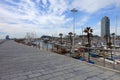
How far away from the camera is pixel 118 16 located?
3344 cm

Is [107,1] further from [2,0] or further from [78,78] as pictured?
[78,78]

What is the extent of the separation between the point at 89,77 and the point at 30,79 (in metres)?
1.62

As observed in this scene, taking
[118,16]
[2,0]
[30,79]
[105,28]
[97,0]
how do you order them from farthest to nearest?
[105,28]
[118,16]
[97,0]
[2,0]
[30,79]

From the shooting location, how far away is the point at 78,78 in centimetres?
329

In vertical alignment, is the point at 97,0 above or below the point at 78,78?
above

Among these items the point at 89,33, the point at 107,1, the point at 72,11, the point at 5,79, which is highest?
the point at 72,11

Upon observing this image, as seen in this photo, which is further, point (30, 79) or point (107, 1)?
point (107, 1)

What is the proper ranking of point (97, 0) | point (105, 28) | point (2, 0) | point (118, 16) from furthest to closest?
point (105, 28)
point (118, 16)
point (97, 0)
point (2, 0)

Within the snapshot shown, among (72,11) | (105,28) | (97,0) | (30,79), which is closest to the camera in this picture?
(30,79)

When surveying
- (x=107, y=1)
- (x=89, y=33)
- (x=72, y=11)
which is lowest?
(x=89, y=33)

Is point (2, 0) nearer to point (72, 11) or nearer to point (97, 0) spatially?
point (97, 0)

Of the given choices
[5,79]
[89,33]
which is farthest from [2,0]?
[89,33]

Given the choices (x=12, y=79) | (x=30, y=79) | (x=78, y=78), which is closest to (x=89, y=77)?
(x=78, y=78)

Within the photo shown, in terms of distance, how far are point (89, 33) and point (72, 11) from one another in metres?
11.1
